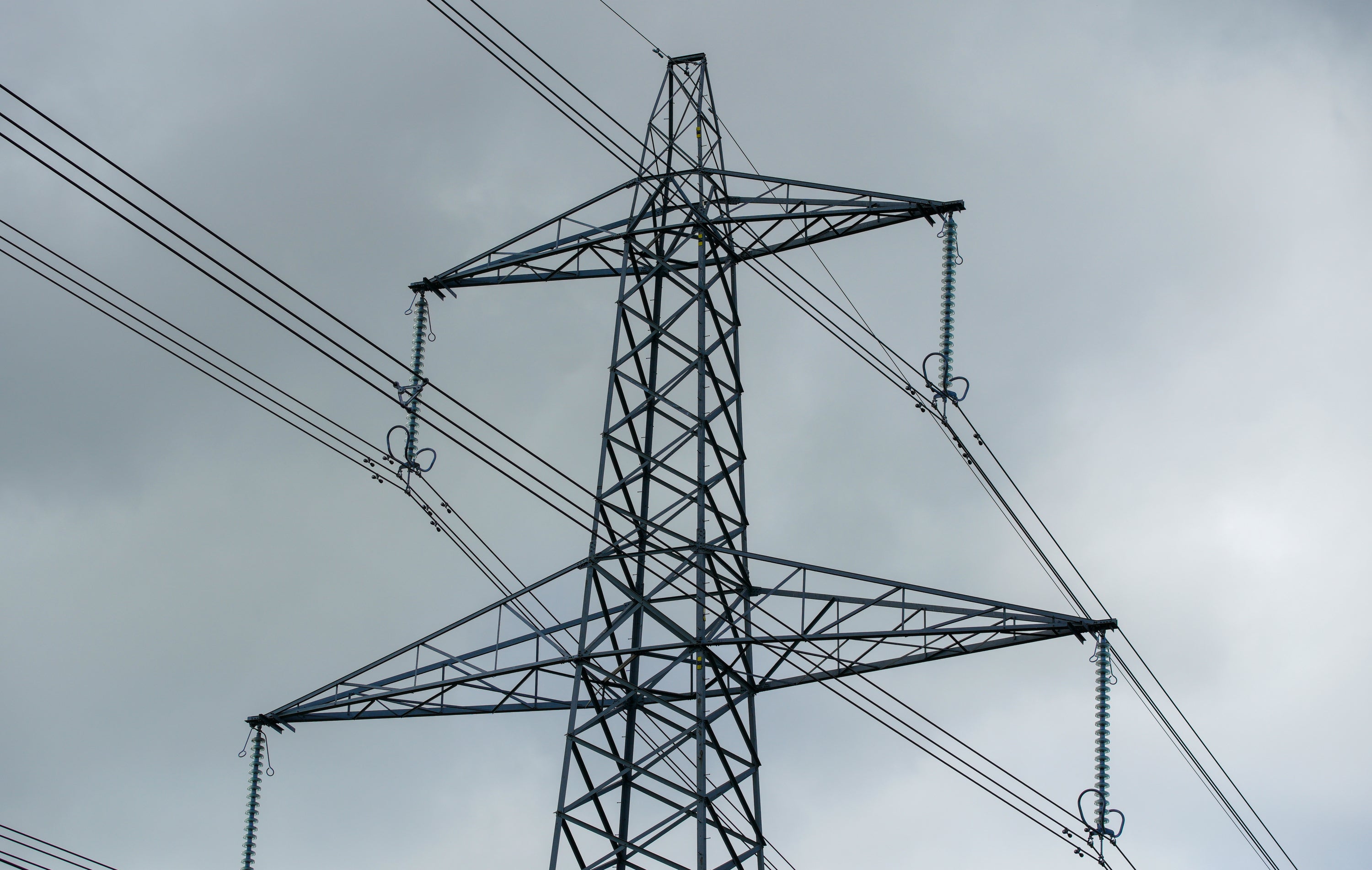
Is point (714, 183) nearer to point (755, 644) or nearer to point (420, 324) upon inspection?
point (420, 324)

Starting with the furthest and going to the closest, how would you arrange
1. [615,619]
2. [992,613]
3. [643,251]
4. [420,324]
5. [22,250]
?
[420,324] < [643,251] < [615,619] < [992,613] < [22,250]

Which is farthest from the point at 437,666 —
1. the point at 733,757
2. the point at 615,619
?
the point at 733,757

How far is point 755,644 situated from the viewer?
73.8 ft

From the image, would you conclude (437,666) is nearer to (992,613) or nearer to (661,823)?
(661,823)

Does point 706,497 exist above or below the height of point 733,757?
above

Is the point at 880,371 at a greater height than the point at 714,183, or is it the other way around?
the point at 714,183

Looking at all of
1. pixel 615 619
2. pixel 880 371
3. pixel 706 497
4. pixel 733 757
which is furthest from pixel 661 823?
pixel 880 371

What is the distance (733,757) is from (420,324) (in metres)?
9.31

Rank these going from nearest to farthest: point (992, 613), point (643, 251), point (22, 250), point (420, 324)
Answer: point (22, 250) → point (992, 613) → point (643, 251) → point (420, 324)

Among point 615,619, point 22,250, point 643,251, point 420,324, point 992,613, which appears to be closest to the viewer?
point 22,250

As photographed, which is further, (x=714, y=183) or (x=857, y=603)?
(x=714, y=183)

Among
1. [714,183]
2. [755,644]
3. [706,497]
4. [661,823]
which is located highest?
[714,183]

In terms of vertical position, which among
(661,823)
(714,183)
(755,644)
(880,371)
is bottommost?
(661,823)

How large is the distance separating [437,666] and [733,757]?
4.53 m
